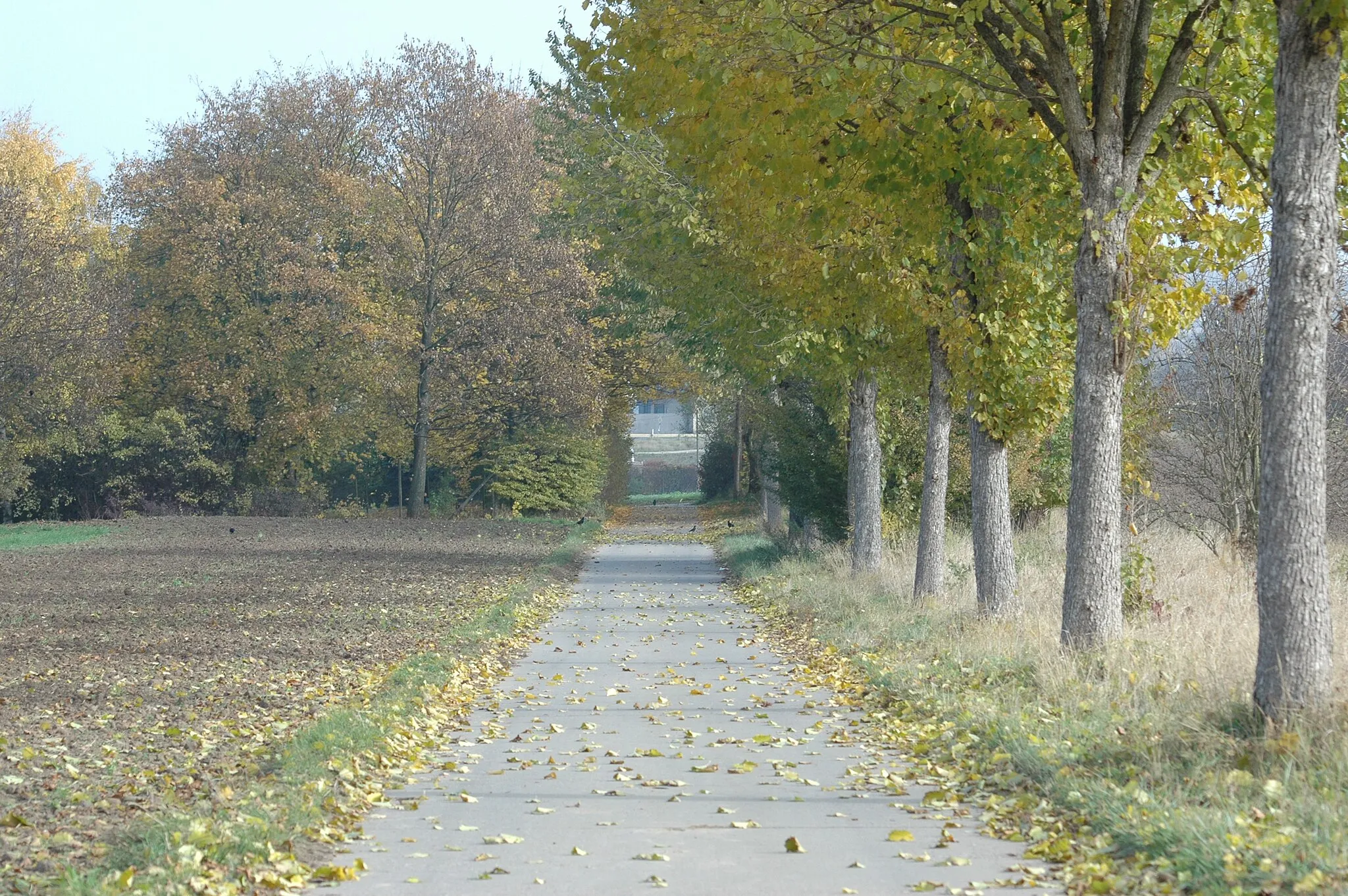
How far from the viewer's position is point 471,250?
42.8m

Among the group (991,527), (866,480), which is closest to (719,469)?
(866,480)

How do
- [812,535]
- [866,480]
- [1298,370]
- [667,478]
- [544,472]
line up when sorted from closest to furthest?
[1298,370]
[866,480]
[812,535]
[544,472]
[667,478]

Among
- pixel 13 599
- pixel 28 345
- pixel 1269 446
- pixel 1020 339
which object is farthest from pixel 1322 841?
pixel 28 345

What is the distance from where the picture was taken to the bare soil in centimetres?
772

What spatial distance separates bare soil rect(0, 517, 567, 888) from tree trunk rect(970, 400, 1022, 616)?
5.43m

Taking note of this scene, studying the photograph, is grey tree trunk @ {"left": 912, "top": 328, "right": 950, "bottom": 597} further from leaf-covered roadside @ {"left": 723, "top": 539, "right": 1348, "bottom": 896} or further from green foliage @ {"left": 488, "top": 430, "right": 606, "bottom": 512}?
green foliage @ {"left": 488, "top": 430, "right": 606, "bottom": 512}

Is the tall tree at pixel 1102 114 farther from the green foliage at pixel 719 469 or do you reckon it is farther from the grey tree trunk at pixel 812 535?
the green foliage at pixel 719 469

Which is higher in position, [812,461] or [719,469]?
[812,461]

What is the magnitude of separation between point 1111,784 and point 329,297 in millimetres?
38175

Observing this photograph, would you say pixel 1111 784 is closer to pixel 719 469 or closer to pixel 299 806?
pixel 299 806

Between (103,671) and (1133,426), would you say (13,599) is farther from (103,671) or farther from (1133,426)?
(1133,426)

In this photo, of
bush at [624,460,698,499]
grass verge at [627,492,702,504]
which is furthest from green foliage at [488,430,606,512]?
bush at [624,460,698,499]

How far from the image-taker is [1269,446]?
26.7 ft

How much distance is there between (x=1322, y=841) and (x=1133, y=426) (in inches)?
569
